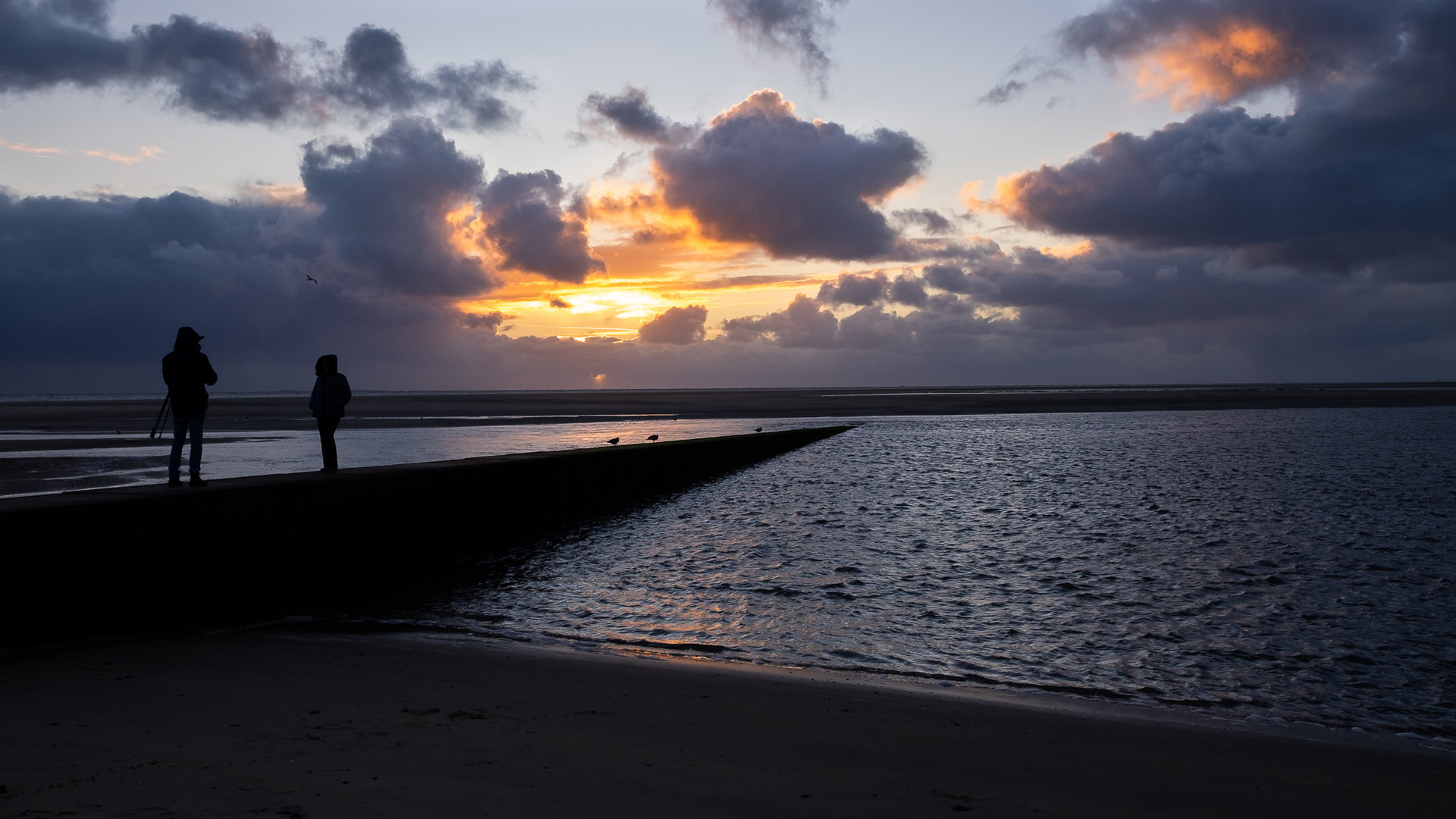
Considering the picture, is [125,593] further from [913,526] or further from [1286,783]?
[913,526]

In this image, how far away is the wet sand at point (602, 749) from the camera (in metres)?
4.29

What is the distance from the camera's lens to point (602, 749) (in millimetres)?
5121

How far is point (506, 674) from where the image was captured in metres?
6.98

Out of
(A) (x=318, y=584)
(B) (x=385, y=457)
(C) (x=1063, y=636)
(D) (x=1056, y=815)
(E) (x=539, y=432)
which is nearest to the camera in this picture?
(D) (x=1056, y=815)

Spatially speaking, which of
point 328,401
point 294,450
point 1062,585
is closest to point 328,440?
point 328,401

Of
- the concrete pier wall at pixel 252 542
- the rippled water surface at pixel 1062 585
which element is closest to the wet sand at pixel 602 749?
the concrete pier wall at pixel 252 542

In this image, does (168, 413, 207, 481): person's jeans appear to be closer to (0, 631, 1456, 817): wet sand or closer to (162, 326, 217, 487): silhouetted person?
(162, 326, 217, 487): silhouetted person

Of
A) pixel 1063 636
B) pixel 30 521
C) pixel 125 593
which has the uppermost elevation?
pixel 30 521

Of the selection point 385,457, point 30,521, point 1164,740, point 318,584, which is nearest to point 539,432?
point 385,457

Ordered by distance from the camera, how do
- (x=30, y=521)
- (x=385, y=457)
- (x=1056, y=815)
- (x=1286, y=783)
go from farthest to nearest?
1. (x=385, y=457)
2. (x=30, y=521)
3. (x=1286, y=783)
4. (x=1056, y=815)

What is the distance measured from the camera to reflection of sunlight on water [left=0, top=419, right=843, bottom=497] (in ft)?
69.2

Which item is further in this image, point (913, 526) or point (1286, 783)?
point (913, 526)

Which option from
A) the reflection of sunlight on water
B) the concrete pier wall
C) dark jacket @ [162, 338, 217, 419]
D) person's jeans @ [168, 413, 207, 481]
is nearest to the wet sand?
the concrete pier wall

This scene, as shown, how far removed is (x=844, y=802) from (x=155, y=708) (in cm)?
443
